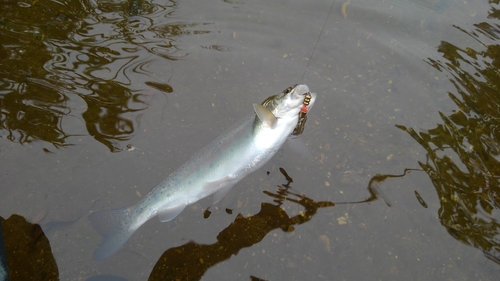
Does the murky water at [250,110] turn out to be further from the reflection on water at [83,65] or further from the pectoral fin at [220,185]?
the pectoral fin at [220,185]

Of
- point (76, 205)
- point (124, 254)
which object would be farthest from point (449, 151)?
point (76, 205)

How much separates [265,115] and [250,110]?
1052 mm

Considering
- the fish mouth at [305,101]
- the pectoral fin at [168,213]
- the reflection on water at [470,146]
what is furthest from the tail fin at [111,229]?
the reflection on water at [470,146]

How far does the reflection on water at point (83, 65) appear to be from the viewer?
12.1 feet

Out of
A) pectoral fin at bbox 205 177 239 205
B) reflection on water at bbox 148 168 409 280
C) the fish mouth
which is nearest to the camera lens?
the fish mouth

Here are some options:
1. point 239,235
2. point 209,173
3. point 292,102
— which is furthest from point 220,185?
point 292,102

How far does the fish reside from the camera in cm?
283

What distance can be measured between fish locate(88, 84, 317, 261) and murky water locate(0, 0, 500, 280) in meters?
0.32

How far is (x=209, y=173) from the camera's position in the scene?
112 inches

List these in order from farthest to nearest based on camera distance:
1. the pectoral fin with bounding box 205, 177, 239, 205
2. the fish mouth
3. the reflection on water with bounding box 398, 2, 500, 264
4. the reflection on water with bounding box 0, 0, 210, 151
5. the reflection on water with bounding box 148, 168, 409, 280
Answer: the reflection on water with bounding box 0, 0, 210, 151, the reflection on water with bounding box 398, 2, 500, 264, the reflection on water with bounding box 148, 168, 409, 280, the pectoral fin with bounding box 205, 177, 239, 205, the fish mouth

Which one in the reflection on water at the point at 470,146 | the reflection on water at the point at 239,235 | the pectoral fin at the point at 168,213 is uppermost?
the reflection on water at the point at 470,146

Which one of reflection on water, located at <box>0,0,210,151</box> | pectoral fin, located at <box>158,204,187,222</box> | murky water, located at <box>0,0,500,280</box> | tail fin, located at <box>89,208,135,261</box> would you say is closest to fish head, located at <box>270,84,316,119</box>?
murky water, located at <box>0,0,500,280</box>

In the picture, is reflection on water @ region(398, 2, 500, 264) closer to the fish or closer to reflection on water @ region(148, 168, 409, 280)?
reflection on water @ region(148, 168, 409, 280)

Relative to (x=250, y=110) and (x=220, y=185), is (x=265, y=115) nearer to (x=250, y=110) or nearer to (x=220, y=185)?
(x=220, y=185)
